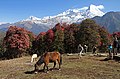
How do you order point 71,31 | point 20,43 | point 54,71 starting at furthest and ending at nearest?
point 71,31, point 20,43, point 54,71

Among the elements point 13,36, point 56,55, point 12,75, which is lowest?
point 12,75

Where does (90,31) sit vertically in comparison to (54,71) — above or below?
above

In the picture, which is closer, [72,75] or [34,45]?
[72,75]

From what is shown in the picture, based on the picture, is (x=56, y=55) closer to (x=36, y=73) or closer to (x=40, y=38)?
(x=36, y=73)

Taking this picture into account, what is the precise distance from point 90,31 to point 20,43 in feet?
102

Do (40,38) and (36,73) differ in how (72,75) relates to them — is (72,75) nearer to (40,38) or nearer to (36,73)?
(36,73)

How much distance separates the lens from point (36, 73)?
2922cm

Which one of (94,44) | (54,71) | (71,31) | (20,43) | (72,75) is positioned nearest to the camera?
(72,75)

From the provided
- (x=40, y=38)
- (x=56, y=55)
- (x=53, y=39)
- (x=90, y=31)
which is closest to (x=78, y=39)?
(x=90, y=31)

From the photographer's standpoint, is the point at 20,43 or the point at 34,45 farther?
the point at 34,45

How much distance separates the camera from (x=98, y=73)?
1123 inches

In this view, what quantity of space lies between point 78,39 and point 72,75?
82.2 metres

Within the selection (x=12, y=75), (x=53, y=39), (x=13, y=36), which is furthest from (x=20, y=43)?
(x=12, y=75)

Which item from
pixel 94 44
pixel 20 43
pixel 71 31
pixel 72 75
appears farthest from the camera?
pixel 71 31
